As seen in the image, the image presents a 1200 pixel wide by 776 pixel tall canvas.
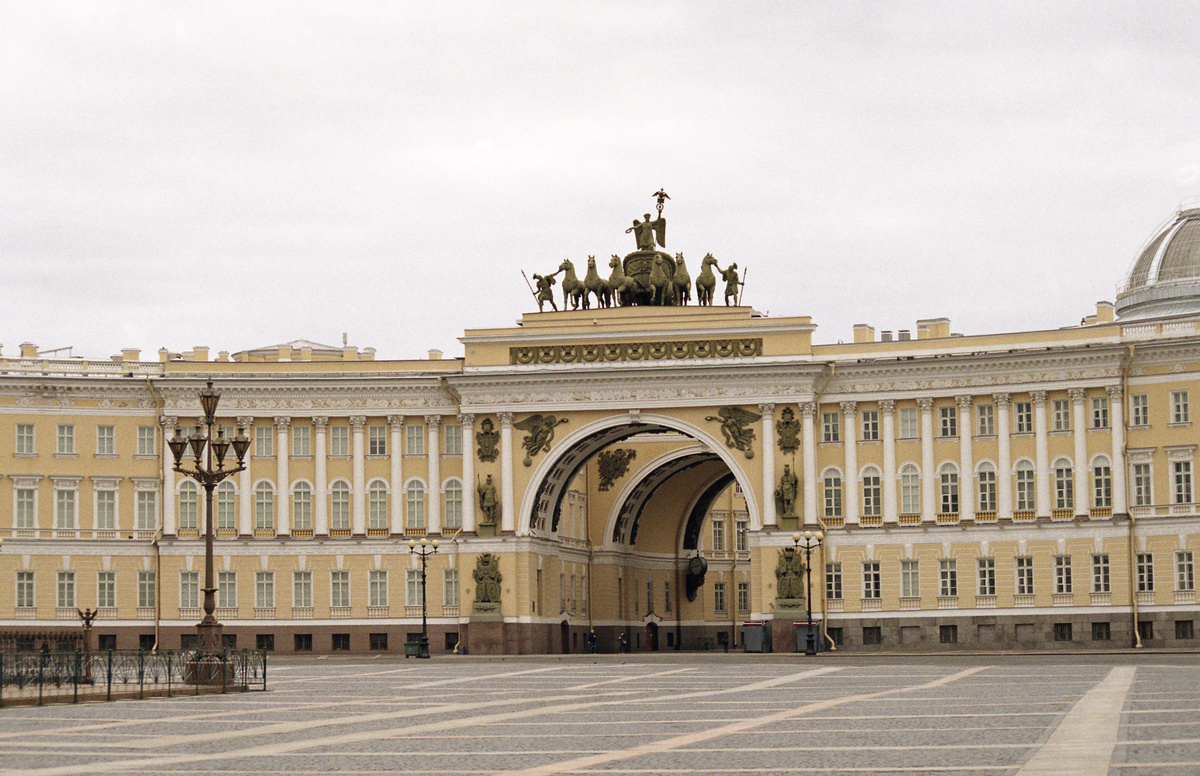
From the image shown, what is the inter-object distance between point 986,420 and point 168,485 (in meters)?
35.4

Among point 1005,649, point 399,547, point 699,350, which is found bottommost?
point 1005,649

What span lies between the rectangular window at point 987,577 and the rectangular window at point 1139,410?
314 inches

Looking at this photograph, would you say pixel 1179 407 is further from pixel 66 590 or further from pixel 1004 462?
pixel 66 590

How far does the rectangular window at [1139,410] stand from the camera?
70.6 m

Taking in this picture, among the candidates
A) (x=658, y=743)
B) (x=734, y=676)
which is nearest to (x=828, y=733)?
(x=658, y=743)

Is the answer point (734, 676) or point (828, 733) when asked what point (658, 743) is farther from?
point (734, 676)

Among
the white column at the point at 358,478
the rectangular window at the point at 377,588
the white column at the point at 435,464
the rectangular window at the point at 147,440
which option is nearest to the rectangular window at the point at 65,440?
the rectangular window at the point at 147,440

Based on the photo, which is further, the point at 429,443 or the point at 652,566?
the point at 652,566

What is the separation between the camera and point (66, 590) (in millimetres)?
76375

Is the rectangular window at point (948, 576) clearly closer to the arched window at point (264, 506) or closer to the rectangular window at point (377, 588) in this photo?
the rectangular window at point (377, 588)

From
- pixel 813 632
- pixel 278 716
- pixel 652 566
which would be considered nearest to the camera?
pixel 278 716

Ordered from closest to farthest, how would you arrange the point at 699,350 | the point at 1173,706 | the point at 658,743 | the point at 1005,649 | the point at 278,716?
the point at 658,743, the point at 1173,706, the point at 278,716, the point at 1005,649, the point at 699,350

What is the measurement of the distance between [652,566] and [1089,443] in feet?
89.3

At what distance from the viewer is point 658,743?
25.3 meters
